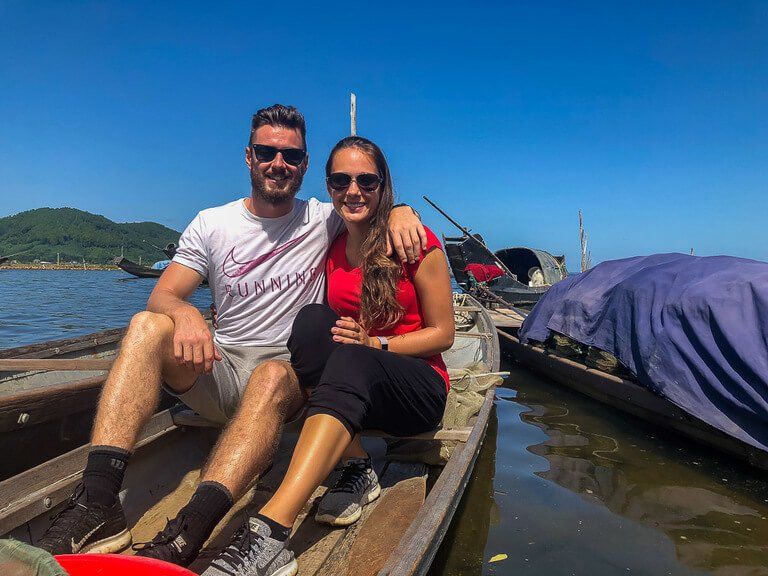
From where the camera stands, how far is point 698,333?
468 centimetres

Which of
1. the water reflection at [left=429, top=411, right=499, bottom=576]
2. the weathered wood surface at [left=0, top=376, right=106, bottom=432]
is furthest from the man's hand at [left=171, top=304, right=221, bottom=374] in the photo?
the water reflection at [left=429, top=411, right=499, bottom=576]

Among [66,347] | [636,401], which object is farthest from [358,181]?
[636,401]

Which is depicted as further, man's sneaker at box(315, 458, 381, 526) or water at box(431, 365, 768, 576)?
water at box(431, 365, 768, 576)

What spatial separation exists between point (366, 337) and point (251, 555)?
1.01m

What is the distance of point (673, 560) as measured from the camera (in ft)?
10.3

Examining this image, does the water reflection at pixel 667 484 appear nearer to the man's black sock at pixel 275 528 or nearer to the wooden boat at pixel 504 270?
the man's black sock at pixel 275 528

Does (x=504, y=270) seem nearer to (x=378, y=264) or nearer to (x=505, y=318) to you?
(x=505, y=318)

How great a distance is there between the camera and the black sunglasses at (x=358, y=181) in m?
2.46

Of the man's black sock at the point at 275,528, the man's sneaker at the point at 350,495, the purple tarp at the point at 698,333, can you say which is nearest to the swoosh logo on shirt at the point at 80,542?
the man's black sock at the point at 275,528

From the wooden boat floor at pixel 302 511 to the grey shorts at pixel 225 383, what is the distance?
0.49 meters

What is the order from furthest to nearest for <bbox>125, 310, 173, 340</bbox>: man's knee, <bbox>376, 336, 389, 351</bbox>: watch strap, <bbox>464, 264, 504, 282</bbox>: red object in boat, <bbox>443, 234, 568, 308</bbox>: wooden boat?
<bbox>464, 264, 504, 282</bbox>: red object in boat → <bbox>443, 234, 568, 308</bbox>: wooden boat → <bbox>376, 336, 389, 351</bbox>: watch strap → <bbox>125, 310, 173, 340</bbox>: man's knee

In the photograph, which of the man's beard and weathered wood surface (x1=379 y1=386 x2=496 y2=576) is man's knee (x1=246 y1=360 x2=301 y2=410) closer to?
weathered wood surface (x1=379 y1=386 x2=496 y2=576)

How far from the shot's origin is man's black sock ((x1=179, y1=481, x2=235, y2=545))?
1.81 m

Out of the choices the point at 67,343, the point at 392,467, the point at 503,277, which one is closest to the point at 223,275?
the point at 392,467
